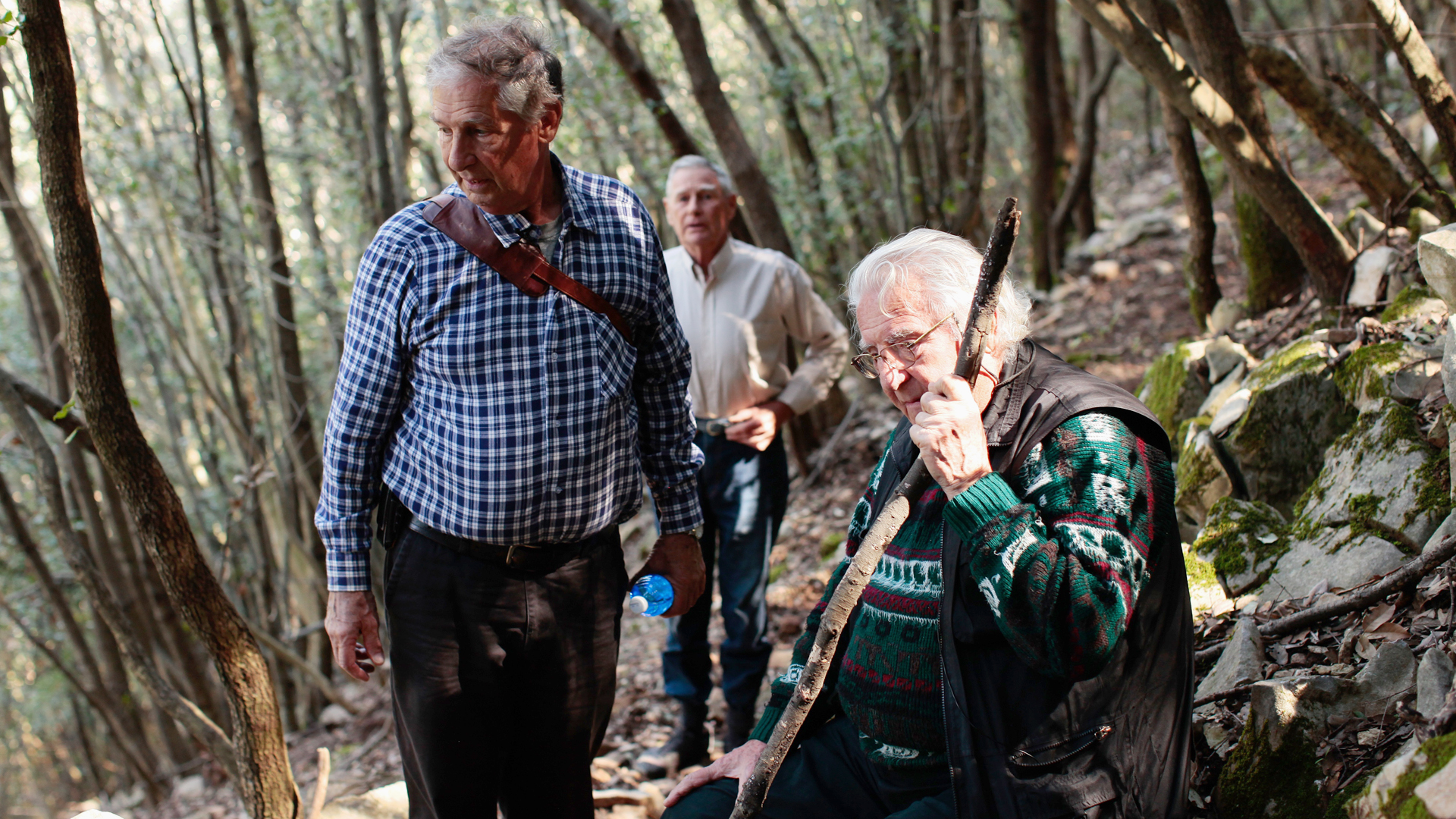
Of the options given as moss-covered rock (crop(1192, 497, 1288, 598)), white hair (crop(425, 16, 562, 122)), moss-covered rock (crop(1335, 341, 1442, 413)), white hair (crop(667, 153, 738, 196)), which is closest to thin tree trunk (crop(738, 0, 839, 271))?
white hair (crop(667, 153, 738, 196))

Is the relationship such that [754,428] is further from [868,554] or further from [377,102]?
[377,102]

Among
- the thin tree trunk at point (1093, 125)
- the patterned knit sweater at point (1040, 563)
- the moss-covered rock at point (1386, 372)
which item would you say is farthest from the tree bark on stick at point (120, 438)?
the thin tree trunk at point (1093, 125)

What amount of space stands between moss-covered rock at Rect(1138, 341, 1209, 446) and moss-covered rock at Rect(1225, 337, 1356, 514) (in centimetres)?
73

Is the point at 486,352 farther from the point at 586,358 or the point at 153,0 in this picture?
the point at 153,0

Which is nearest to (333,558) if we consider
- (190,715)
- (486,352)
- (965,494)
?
(486,352)

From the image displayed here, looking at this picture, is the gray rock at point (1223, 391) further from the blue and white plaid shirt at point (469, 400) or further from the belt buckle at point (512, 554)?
the belt buckle at point (512, 554)

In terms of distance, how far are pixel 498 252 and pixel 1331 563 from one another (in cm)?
247

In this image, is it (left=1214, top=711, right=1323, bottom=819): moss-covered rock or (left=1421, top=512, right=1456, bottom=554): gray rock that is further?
(left=1421, top=512, right=1456, bottom=554): gray rock

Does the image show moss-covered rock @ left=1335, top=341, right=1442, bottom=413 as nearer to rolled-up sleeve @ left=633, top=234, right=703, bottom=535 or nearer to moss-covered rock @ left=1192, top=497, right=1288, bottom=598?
moss-covered rock @ left=1192, top=497, right=1288, bottom=598

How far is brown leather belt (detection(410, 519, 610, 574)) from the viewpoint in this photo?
227cm

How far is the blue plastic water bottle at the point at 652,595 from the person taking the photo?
2658 millimetres

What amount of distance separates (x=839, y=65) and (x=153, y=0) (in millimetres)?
6238

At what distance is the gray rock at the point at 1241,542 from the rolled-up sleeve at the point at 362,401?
259 centimetres

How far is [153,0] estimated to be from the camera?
5.21 m
